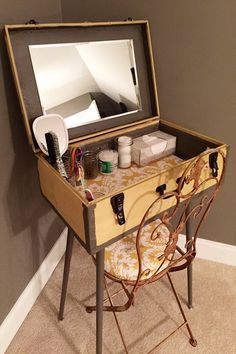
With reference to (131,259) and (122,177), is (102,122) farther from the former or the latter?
(131,259)

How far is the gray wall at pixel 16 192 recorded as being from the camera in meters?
1.07

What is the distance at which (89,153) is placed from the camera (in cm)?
114

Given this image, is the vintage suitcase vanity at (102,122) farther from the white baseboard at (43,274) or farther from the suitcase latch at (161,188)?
the white baseboard at (43,274)

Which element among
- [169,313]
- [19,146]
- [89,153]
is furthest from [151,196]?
[169,313]

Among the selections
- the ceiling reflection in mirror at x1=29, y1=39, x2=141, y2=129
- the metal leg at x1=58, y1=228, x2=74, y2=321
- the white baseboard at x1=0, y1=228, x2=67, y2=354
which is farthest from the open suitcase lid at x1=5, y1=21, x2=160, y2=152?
the white baseboard at x1=0, y1=228, x2=67, y2=354

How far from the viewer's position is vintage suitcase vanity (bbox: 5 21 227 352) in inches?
34.3

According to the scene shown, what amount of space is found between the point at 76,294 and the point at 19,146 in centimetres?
78

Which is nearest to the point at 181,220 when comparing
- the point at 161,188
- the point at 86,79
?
the point at 161,188

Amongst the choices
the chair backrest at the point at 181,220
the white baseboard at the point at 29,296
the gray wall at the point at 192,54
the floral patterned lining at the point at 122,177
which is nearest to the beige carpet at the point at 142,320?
the white baseboard at the point at 29,296

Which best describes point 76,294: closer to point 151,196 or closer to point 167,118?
point 151,196

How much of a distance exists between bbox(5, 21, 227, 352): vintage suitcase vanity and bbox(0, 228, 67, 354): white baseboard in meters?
0.57

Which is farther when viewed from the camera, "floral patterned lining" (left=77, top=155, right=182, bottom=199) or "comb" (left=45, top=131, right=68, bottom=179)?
"floral patterned lining" (left=77, top=155, right=182, bottom=199)

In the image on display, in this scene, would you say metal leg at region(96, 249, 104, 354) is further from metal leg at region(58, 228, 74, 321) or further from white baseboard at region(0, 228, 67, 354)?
white baseboard at region(0, 228, 67, 354)

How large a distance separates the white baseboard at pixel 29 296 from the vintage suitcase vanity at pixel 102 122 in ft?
1.88
